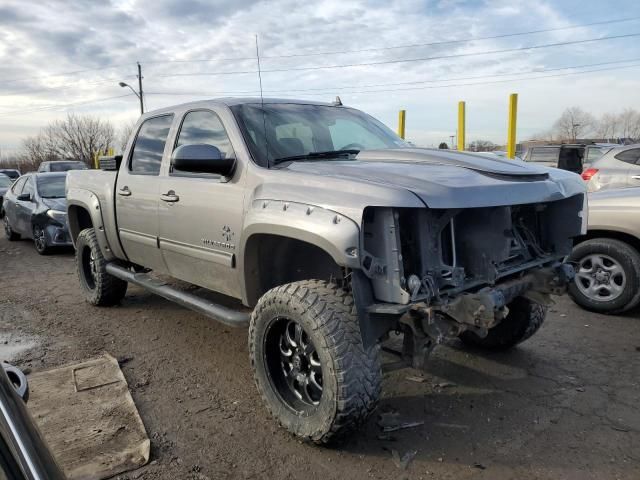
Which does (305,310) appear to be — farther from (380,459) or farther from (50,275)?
(50,275)

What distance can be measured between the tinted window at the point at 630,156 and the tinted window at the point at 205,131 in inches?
311

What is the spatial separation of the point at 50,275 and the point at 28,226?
295 centimetres

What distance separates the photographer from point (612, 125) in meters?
57.2

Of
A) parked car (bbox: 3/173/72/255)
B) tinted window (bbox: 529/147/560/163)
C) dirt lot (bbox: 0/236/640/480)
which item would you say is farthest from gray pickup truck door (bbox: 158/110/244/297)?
tinted window (bbox: 529/147/560/163)

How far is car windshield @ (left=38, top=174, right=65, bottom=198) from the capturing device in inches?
408

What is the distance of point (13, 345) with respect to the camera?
4926mm

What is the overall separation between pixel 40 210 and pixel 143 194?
6.28 meters

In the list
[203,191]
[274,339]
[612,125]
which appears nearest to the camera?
[274,339]

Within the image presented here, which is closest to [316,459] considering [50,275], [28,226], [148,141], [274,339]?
[274,339]

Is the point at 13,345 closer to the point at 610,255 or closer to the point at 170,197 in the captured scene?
the point at 170,197

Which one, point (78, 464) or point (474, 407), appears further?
point (474, 407)

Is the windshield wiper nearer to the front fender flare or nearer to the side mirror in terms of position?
the side mirror

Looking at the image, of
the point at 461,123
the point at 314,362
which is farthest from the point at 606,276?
the point at 461,123

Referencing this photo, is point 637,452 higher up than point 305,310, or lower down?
lower down
